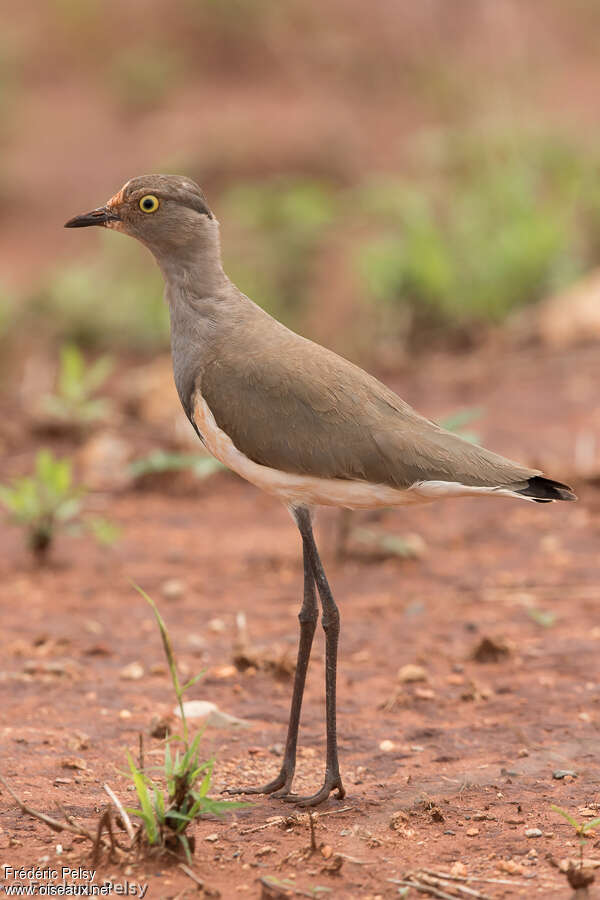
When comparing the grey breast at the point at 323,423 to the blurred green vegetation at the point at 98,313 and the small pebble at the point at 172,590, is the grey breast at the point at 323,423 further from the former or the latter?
the blurred green vegetation at the point at 98,313

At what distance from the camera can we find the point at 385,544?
678 centimetres

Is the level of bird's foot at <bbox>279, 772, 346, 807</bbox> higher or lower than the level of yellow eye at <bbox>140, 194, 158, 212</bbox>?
lower

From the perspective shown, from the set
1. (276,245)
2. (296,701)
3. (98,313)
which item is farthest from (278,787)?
(276,245)

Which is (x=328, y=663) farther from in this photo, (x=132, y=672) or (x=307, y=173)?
(x=307, y=173)

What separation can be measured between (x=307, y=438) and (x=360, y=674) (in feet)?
5.61

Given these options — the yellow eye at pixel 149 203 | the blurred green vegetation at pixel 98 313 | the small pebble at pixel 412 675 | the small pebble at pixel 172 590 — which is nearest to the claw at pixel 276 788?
the small pebble at pixel 412 675

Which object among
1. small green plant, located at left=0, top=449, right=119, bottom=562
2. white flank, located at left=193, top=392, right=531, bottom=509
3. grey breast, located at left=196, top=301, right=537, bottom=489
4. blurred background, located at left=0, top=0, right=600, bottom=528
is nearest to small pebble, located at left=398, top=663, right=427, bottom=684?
white flank, located at left=193, top=392, right=531, bottom=509

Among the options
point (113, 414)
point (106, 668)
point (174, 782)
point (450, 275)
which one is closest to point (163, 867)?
point (174, 782)

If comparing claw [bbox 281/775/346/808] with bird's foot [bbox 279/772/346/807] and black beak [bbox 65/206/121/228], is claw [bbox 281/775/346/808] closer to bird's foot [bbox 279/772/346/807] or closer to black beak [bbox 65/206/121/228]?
bird's foot [bbox 279/772/346/807]

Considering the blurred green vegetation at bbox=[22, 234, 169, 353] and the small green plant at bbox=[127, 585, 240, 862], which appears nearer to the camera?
the small green plant at bbox=[127, 585, 240, 862]

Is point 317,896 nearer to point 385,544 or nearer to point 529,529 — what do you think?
point 385,544

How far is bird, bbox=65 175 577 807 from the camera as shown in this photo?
4.16 metres

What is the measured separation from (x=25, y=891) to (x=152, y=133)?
2077 centimetres

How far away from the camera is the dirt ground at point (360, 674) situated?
369cm
